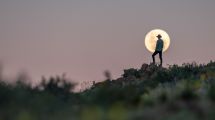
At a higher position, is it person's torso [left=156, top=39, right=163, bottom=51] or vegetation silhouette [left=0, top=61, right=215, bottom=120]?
person's torso [left=156, top=39, right=163, bottom=51]

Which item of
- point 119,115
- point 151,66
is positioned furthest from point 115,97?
point 151,66

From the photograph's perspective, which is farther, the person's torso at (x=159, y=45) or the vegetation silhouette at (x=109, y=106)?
the person's torso at (x=159, y=45)

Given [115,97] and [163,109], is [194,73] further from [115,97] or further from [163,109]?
[163,109]

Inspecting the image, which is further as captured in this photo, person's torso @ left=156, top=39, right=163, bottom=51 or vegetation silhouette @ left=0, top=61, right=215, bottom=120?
person's torso @ left=156, top=39, right=163, bottom=51

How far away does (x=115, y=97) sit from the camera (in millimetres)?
19016

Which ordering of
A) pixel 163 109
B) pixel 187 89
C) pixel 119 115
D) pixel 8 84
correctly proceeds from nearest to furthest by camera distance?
pixel 119 115 → pixel 163 109 → pixel 187 89 → pixel 8 84

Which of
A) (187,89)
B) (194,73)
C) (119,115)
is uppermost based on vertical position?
(194,73)

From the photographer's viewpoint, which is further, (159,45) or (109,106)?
(159,45)

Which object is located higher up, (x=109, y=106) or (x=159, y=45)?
(x=159, y=45)

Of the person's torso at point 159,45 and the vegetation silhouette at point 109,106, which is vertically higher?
the person's torso at point 159,45

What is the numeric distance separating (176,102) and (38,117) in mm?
4282

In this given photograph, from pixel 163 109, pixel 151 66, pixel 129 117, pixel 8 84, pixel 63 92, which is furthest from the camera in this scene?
pixel 151 66

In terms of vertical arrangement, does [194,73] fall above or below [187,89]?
above

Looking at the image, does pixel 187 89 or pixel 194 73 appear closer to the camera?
pixel 187 89
